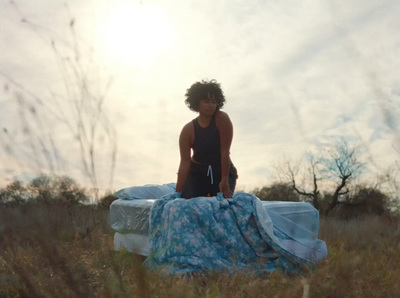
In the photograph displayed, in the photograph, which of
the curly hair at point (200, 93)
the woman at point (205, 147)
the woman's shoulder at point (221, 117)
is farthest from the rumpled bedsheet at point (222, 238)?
the curly hair at point (200, 93)

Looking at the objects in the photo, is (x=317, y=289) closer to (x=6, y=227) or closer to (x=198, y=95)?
(x=6, y=227)

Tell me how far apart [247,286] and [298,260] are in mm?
1301

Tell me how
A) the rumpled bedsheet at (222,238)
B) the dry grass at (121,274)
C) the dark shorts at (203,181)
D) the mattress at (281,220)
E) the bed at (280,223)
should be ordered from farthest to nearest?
the dark shorts at (203,181)
the mattress at (281,220)
the bed at (280,223)
the rumpled bedsheet at (222,238)
the dry grass at (121,274)

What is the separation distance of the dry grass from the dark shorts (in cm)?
82

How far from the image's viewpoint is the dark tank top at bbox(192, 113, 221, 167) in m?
4.25

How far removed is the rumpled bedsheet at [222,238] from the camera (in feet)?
11.9

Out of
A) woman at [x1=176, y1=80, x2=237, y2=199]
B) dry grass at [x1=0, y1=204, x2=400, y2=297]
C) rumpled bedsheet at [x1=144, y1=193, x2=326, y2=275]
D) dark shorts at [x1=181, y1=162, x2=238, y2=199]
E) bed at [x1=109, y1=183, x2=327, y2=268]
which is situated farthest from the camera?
dark shorts at [x1=181, y1=162, x2=238, y2=199]

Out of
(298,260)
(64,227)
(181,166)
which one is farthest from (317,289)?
(64,227)

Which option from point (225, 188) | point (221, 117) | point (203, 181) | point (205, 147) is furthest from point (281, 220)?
point (221, 117)

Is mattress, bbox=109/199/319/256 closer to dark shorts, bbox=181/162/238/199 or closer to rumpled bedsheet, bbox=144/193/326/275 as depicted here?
rumpled bedsheet, bbox=144/193/326/275

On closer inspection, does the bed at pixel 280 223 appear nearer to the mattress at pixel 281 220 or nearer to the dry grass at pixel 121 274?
the mattress at pixel 281 220

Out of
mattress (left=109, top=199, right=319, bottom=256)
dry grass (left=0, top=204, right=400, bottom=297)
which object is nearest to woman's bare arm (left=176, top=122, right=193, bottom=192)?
mattress (left=109, top=199, right=319, bottom=256)

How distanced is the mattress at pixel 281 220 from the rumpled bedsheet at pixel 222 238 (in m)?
0.16

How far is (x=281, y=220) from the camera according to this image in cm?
409
